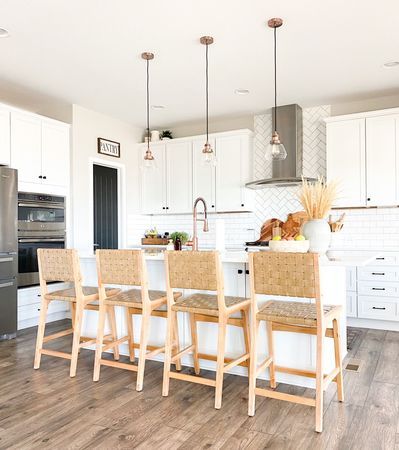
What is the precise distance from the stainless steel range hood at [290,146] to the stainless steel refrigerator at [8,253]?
2.86 meters

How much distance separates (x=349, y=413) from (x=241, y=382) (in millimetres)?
749

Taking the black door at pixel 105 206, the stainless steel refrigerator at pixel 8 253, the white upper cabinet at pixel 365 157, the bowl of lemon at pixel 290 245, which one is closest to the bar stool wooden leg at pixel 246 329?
the bowl of lemon at pixel 290 245

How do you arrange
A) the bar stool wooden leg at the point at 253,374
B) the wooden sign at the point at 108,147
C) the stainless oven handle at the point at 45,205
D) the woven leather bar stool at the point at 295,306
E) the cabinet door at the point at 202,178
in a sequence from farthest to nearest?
the cabinet door at the point at 202,178 < the wooden sign at the point at 108,147 < the stainless oven handle at the point at 45,205 < the bar stool wooden leg at the point at 253,374 < the woven leather bar stool at the point at 295,306

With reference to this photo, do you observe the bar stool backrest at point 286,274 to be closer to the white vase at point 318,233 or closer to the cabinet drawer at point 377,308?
the white vase at point 318,233

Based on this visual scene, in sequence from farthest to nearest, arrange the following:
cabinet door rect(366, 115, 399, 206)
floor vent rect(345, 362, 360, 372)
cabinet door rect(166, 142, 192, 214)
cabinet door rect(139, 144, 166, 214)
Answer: cabinet door rect(139, 144, 166, 214) → cabinet door rect(166, 142, 192, 214) → cabinet door rect(366, 115, 399, 206) → floor vent rect(345, 362, 360, 372)

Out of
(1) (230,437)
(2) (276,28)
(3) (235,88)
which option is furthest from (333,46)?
(1) (230,437)

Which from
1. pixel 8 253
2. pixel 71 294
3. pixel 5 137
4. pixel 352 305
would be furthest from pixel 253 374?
pixel 5 137

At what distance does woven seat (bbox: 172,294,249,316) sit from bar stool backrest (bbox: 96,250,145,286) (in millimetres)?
342

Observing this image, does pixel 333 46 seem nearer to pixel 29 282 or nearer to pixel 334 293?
pixel 334 293

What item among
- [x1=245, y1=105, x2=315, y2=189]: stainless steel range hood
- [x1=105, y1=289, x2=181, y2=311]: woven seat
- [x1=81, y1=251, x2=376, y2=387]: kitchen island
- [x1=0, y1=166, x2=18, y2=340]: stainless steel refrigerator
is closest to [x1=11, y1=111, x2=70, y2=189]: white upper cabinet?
[x1=0, y1=166, x2=18, y2=340]: stainless steel refrigerator

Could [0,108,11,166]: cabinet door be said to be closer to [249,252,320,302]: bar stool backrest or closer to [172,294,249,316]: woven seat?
[172,294,249,316]: woven seat

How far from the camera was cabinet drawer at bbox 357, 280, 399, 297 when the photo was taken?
14.6 ft

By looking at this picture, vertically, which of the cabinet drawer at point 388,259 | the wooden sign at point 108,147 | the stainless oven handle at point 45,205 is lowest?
the cabinet drawer at point 388,259

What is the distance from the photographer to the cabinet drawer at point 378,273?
14.6ft
